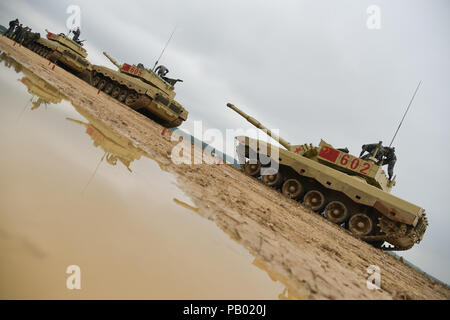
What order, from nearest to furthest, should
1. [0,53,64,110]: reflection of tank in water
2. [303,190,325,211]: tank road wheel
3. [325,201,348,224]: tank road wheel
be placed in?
1. [0,53,64,110]: reflection of tank in water
2. [325,201,348,224]: tank road wheel
3. [303,190,325,211]: tank road wheel

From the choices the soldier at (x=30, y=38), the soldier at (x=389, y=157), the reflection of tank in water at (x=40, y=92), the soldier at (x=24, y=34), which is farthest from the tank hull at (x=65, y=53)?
the soldier at (x=389, y=157)

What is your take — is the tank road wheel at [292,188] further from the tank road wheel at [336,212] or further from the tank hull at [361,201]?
the tank road wheel at [336,212]

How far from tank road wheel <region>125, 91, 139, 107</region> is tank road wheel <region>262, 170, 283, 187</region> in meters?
10.5

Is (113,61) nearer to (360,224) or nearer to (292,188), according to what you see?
(292,188)

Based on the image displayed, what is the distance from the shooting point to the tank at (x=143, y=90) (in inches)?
679

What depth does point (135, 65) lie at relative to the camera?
61.9 ft

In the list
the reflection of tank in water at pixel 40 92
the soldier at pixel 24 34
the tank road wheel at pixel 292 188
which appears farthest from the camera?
the soldier at pixel 24 34

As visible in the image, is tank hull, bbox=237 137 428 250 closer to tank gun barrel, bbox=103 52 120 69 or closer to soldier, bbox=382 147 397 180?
soldier, bbox=382 147 397 180

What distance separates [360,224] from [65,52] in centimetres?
2725

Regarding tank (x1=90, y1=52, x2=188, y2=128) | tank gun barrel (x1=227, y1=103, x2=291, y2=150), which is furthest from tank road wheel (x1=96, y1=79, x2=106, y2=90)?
tank gun barrel (x1=227, y1=103, x2=291, y2=150)

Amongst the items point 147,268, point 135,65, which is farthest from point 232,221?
point 135,65

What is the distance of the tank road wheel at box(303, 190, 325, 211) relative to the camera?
35.3 feet

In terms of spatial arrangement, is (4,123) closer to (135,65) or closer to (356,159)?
(356,159)

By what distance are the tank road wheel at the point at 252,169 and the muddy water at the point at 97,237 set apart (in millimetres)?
11039
